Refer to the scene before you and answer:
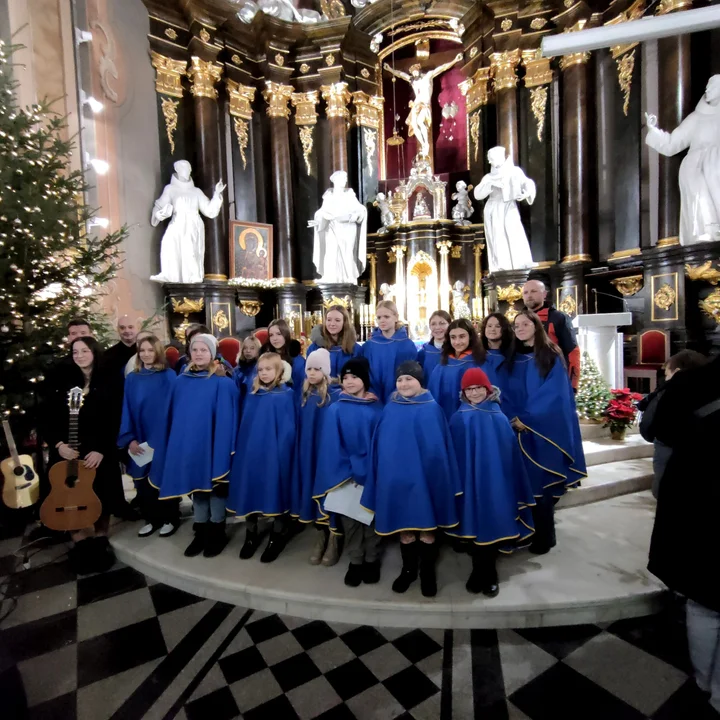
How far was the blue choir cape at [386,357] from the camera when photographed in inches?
151

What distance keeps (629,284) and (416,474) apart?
769 cm

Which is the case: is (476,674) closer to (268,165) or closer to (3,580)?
(3,580)

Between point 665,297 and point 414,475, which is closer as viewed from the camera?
point 414,475

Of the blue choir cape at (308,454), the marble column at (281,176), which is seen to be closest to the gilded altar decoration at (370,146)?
the marble column at (281,176)

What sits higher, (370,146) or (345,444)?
(370,146)

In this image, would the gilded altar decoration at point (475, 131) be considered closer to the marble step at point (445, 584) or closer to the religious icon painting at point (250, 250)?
the religious icon painting at point (250, 250)

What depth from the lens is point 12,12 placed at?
5.84 meters

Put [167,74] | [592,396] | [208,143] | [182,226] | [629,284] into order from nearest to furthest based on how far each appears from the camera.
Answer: [592,396] → [629,284] → [182,226] → [167,74] → [208,143]

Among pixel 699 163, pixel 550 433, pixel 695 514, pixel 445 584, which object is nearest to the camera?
pixel 695 514

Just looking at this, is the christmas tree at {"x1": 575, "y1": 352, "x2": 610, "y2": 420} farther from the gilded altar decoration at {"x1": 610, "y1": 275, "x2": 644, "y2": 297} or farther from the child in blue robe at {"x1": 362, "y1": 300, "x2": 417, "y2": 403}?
the gilded altar decoration at {"x1": 610, "y1": 275, "x2": 644, "y2": 297}

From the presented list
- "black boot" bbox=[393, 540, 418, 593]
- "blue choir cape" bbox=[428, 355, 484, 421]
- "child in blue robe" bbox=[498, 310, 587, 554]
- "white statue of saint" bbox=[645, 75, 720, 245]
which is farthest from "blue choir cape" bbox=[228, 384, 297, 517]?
"white statue of saint" bbox=[645, 75, 720, 245]

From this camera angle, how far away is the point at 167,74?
8.63 meters

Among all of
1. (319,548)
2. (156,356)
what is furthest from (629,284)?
(156,356)

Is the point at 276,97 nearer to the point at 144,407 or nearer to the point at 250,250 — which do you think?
the point at 250,250
